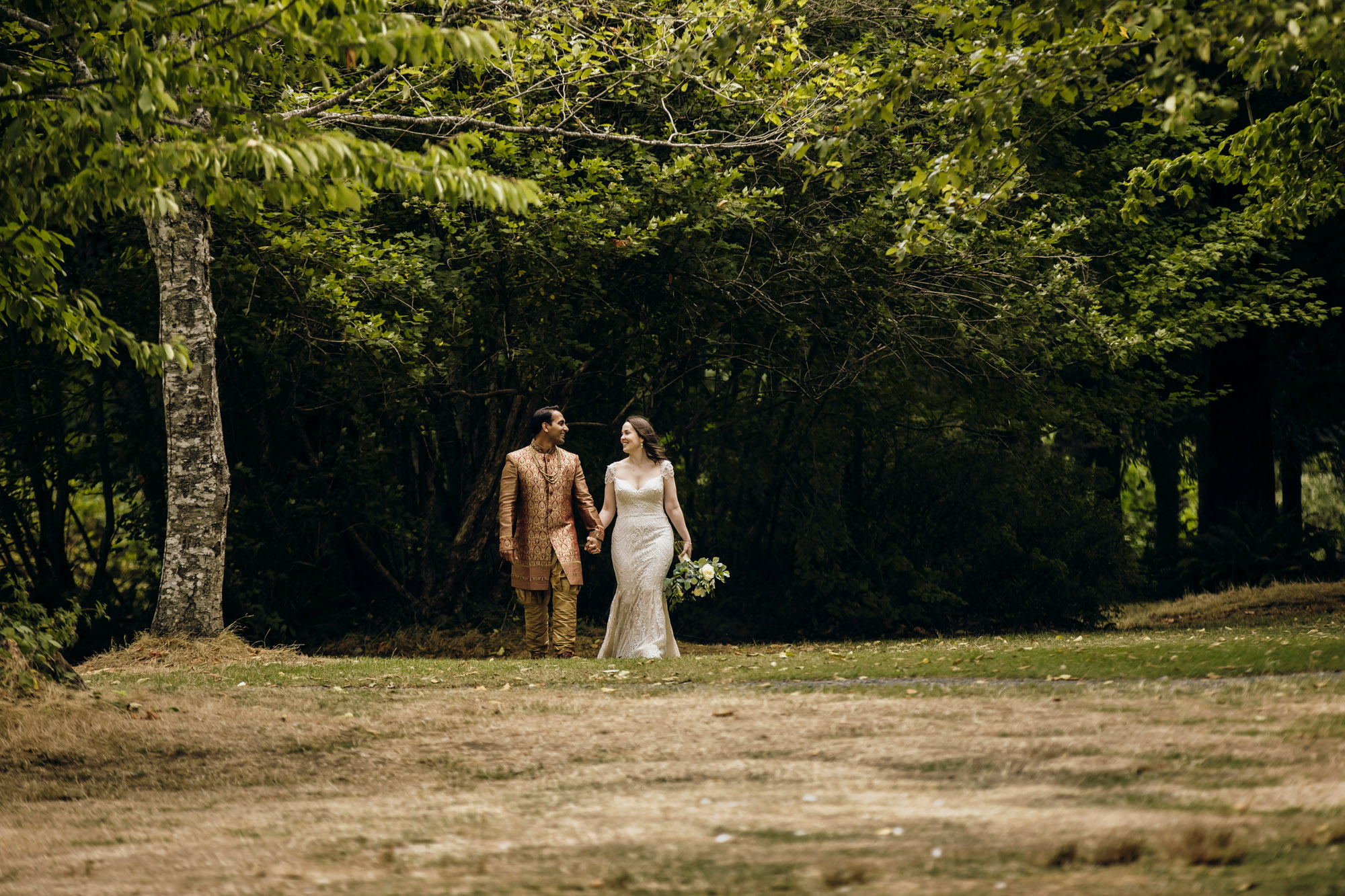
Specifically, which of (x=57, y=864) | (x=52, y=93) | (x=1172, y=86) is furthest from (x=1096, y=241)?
(x=57, y=864)

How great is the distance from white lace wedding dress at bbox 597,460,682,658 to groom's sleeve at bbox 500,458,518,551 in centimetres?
87

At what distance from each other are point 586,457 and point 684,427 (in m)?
1.57

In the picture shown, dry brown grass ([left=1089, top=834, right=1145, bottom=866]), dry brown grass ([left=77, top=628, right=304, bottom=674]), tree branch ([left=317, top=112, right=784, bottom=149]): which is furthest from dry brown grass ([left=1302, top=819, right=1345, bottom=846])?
tree branch ([left=317, top=112, right=784, bottom=149])

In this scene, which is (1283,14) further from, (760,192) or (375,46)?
(760,192)

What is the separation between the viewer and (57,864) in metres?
4.56

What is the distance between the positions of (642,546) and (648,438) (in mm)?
1006

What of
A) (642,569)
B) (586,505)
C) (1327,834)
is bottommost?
(1327,834)

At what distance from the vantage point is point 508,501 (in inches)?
440

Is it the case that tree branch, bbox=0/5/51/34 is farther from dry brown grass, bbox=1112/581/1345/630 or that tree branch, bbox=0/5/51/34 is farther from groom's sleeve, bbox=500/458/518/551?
dry brown grass, bbox=1112/581/1345/630

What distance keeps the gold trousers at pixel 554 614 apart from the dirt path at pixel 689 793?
11.5ft

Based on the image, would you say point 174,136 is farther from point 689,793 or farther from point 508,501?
point 689,793

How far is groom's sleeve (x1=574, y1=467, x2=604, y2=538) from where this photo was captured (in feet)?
37.2

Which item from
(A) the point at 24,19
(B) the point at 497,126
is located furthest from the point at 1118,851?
(B) the point at 497,126

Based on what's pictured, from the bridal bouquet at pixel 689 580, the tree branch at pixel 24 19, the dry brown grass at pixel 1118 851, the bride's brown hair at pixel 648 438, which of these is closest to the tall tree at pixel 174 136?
the tree branch at pixel 24 19
